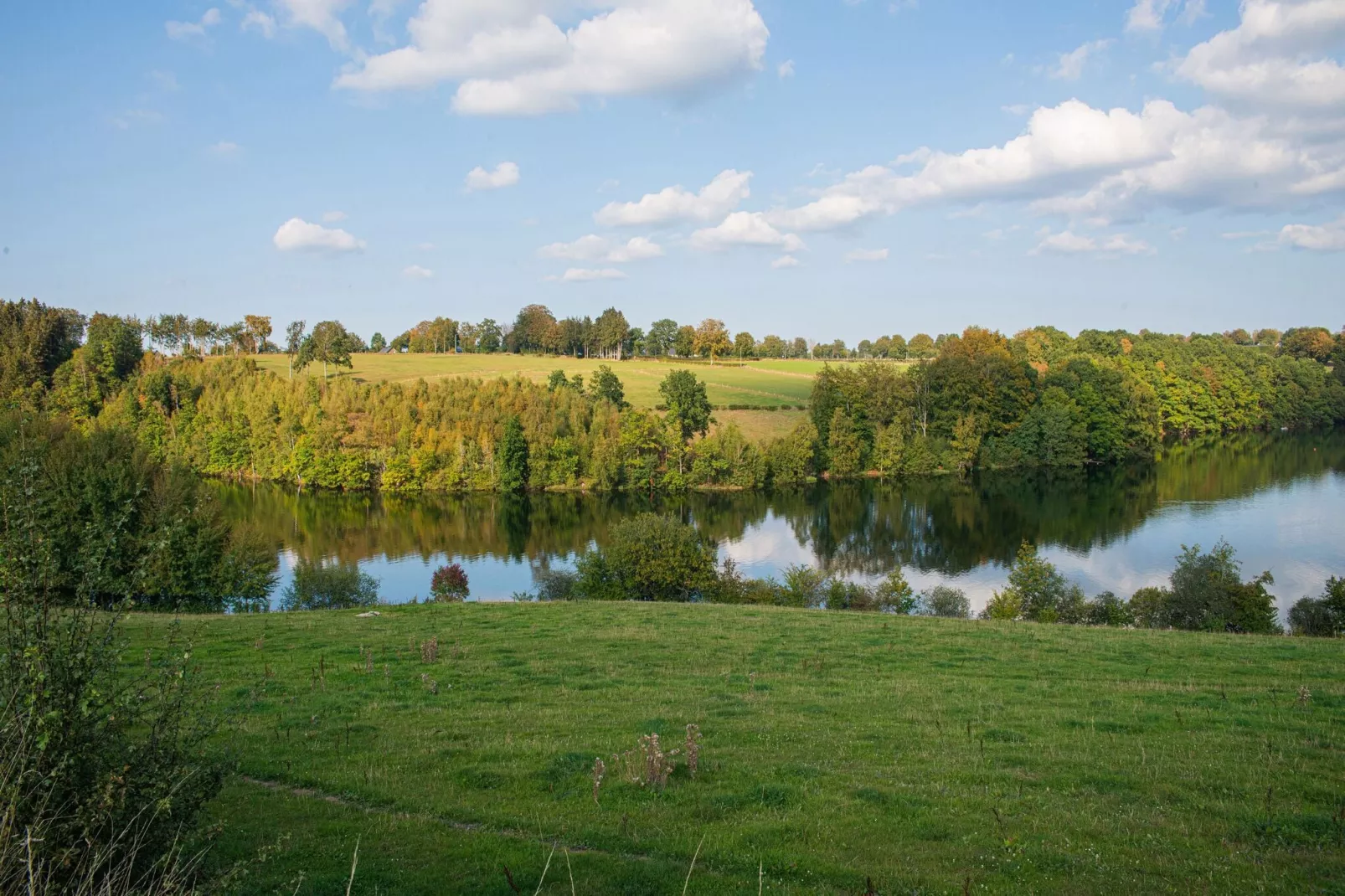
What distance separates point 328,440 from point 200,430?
20.1 metres

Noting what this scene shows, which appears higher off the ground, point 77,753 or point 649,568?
point 77,753

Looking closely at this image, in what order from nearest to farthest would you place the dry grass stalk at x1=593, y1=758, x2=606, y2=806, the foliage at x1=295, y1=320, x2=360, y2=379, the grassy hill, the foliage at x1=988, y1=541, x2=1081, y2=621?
1. the dry grass stalk at x1=593, y1=758, x2=606, y2=806
2. the foliage at x1=988, y1=541, x2=1081, y2=621
3. the grassy hill
4. the foliage at x1=295, y1=320, x2=360, y2=379

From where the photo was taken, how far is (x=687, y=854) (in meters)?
7.03

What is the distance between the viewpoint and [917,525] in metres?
61.7

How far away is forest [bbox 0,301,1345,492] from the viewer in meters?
83.2


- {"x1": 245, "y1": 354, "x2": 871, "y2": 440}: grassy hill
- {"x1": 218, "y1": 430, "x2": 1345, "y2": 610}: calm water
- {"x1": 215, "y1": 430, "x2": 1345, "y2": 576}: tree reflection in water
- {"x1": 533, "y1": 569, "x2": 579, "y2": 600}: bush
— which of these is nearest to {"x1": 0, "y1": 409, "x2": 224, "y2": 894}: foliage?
{"x1": 533, "y1": 569, "x2": 579, "y2": 600}: bush

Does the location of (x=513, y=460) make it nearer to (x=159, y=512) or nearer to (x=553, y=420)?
(x=553, y=420)

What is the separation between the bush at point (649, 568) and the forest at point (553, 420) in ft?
145

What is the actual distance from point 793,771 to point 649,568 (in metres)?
26.8

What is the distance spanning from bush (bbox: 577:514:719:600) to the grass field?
1806 centimetres

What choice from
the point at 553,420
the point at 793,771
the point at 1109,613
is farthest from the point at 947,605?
the point at 553,420

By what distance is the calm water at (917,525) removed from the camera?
154ft


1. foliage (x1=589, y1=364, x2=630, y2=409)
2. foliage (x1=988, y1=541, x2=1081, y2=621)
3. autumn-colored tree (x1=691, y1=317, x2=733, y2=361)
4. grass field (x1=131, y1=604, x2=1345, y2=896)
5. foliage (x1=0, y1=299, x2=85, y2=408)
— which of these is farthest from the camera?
autumn-colored tree (x1=691, y1=317, x2=733, y2=361)

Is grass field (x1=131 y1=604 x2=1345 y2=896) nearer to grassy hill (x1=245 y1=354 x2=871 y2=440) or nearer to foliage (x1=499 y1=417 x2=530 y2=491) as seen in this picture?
foliage (x1=499 y1=417 x2=530 y2=491)
